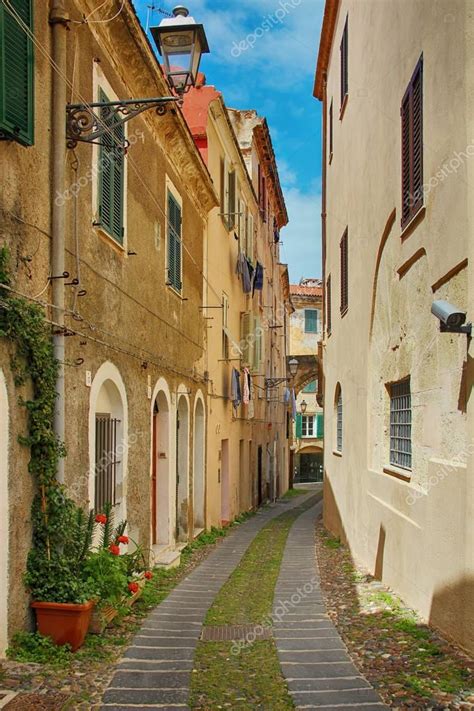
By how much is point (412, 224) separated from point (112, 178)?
3.34 metres

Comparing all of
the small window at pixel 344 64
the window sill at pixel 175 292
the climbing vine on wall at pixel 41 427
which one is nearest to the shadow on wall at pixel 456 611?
the climbing vine on wall at pixel 41 427

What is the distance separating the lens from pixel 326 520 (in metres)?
17.7

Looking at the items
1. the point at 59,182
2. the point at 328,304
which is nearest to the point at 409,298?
the point at 59,182

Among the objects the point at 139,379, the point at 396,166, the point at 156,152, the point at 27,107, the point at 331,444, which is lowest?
the point at 331,444

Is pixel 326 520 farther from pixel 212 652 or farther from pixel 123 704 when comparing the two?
pixel 123 704

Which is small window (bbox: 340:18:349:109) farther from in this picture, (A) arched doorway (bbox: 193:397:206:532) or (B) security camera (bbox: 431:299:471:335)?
(B) security camera (bbox: 431:299:471:335)

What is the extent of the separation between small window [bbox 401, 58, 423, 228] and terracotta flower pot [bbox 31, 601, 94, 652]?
16.4ft

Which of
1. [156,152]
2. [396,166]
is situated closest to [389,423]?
[396,166]

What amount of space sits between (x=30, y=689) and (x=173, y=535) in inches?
273

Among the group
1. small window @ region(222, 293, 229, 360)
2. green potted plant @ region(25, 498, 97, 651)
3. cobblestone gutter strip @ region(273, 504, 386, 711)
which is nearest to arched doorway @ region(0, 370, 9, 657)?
green potted plant @ region(25, 498, 97, 651)

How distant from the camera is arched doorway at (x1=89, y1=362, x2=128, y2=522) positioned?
7.56m

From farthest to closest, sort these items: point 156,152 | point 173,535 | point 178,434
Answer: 1. point 178,434
2. point 173,535
3. point 156,152

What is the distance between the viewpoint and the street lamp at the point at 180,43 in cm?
611

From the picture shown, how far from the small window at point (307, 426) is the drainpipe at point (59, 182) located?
43821 millimetres
